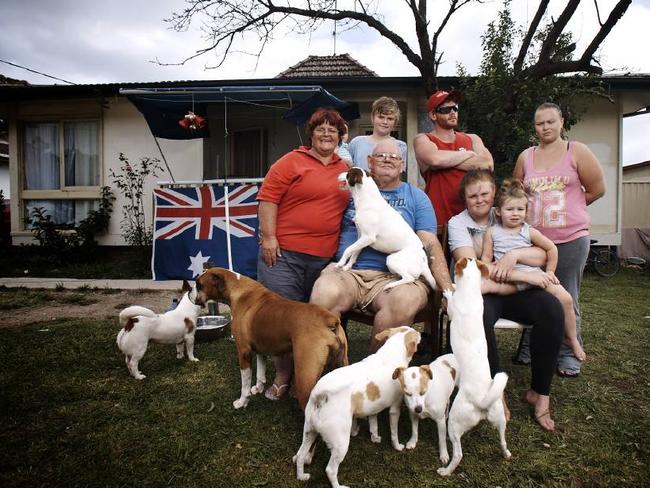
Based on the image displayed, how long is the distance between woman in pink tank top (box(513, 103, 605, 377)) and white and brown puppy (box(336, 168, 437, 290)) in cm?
99

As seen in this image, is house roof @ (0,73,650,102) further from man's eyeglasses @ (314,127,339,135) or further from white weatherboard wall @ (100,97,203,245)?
man's eyeglasses @ (314,127,339,135)

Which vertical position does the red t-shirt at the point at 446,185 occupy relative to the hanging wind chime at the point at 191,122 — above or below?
below

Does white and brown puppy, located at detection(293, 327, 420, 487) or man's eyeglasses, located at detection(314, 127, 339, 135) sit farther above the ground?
man's eyeglasses, located at detection(314, 127, 339, 135)

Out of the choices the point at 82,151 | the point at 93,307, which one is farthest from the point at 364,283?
the point at 82,151

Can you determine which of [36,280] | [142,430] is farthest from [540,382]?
[36,280]

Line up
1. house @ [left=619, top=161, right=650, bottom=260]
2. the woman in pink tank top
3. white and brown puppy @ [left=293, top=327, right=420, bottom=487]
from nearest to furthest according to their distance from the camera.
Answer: white and brown puppy @ [left=293, top=327, right=420, bottom=487], the woman in pink tank top, house @ [left=619, top=161, right=650, bottom=260]

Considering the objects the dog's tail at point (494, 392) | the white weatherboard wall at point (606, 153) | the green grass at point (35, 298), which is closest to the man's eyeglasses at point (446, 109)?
the dog's tail at point (494, 392)

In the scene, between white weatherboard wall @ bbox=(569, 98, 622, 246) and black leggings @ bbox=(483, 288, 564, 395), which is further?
white weatherboard wall @ bbox=(569, 98, 622, 246)

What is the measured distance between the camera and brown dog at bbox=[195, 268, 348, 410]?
A: 2.05 m

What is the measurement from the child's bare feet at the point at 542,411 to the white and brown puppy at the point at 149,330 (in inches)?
95.0

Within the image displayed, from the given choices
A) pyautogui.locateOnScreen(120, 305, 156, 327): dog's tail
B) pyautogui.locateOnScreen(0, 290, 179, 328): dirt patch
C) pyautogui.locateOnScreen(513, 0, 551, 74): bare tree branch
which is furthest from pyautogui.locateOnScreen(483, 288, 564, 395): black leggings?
pyautogui.locateOnScreen(513, 0, 551, 74): bare tree branch

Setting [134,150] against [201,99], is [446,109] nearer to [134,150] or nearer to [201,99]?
[201,99]

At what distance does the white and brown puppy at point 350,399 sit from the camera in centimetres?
174

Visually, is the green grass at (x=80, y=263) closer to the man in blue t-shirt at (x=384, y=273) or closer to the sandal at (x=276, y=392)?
the sandal at (x=276, y=392)
